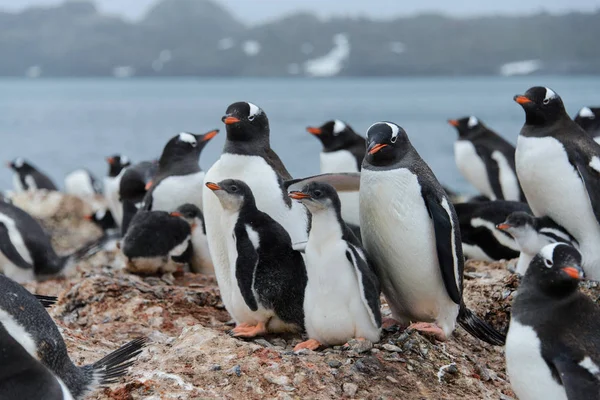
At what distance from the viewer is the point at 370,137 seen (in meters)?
4.23

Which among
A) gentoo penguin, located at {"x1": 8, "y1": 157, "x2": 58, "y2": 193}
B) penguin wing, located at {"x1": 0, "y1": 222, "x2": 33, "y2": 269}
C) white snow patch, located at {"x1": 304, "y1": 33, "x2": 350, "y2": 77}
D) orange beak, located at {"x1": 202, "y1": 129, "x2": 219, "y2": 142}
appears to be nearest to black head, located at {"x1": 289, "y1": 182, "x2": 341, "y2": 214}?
orange beak, located at {"x1": 202, "y1": 129, "x2": 219, "y2": 142}

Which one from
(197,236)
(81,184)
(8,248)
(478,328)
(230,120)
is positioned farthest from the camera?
(81,184)

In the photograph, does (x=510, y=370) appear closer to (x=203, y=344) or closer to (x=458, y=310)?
(x=458, y=310)

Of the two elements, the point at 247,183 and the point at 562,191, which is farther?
the point at 562,191

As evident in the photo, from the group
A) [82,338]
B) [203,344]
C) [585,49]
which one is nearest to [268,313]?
[203,344]

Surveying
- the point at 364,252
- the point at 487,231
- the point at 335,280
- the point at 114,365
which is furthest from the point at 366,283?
the point at 487,231

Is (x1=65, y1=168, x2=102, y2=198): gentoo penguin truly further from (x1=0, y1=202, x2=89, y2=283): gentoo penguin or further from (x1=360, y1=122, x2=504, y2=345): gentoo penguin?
(x1=360, y1=122, x2=504, y2=345): gentoo penguin

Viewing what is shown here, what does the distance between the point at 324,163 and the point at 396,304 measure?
4.21m

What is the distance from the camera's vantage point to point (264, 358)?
378 centimetres

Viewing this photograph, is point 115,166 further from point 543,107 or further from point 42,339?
point 42,339

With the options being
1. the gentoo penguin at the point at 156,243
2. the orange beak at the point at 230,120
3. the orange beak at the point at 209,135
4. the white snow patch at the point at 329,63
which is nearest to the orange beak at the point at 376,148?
the orange beak at the point at 230,120

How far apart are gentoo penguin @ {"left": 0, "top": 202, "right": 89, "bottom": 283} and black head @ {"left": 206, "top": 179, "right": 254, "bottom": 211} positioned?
126 inches

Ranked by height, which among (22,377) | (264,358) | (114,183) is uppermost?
(22,377)

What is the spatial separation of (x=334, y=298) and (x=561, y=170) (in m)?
2.01
